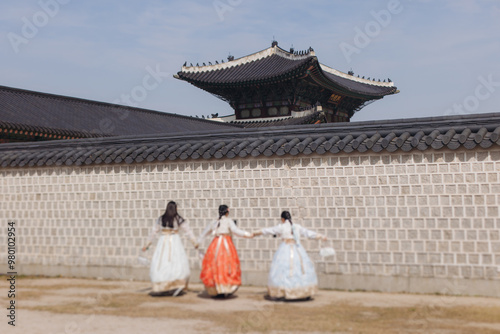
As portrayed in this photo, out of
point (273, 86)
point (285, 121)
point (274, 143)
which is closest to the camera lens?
point (274, 143)

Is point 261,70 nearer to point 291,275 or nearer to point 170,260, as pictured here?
point 170,260

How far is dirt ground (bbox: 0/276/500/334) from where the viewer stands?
25.6 ft

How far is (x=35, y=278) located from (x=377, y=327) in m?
8.24

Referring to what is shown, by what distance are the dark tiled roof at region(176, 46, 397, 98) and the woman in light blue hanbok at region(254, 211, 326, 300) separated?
1551 centimetres

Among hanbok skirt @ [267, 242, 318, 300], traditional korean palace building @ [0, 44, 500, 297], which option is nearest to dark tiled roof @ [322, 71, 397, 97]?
traditional korean palace building @ [0, 44, 500, 297]

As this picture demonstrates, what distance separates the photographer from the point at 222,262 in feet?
33.0

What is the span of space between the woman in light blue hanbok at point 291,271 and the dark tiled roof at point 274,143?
1968 mm

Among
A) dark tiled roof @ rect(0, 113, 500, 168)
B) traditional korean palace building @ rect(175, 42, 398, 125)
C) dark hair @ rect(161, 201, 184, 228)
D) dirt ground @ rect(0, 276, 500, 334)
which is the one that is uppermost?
traditional korean palace building @ rect(175, 42, 398, 125)

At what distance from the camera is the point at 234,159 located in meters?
12.0

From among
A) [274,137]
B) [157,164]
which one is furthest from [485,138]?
[157,164]

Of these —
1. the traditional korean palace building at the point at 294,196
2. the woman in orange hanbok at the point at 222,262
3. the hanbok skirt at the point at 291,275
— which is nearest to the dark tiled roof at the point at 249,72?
the traditional korean palace building at the point at 294,196

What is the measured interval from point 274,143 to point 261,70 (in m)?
16.5

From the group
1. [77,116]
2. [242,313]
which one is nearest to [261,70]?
[77,116]

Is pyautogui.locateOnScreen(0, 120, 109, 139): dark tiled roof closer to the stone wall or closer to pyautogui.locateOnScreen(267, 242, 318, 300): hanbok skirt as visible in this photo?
the stone wall
